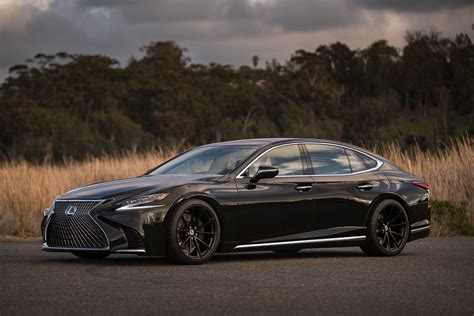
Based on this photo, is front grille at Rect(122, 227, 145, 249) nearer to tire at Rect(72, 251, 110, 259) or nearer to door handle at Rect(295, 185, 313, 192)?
tire at Rect(72, 251, 110, 259)

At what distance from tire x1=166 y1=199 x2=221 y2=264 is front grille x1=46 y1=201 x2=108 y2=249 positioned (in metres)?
0.76

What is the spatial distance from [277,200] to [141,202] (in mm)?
1777

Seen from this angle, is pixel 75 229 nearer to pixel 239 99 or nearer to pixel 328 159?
pixel 328 159

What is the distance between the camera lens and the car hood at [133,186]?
1210cm

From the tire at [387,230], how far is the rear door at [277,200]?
879 millimetres

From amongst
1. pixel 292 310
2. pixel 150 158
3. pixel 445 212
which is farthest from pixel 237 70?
pixel 292 310

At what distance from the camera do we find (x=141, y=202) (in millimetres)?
11953

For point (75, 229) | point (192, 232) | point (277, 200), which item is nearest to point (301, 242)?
point (277, 200)

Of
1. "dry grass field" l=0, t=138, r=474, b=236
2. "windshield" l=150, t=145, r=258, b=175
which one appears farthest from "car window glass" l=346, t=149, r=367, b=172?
"dry grass field" l=0, t=138, r=474, b=236

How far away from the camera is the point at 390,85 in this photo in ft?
265

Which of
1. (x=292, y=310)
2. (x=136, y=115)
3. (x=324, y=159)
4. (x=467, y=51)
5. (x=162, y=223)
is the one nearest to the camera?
(x=292, y=310)

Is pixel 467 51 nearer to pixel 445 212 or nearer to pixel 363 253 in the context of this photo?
pixel 445 212

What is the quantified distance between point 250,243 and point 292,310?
420cm

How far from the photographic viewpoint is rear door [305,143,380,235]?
13281 mm
